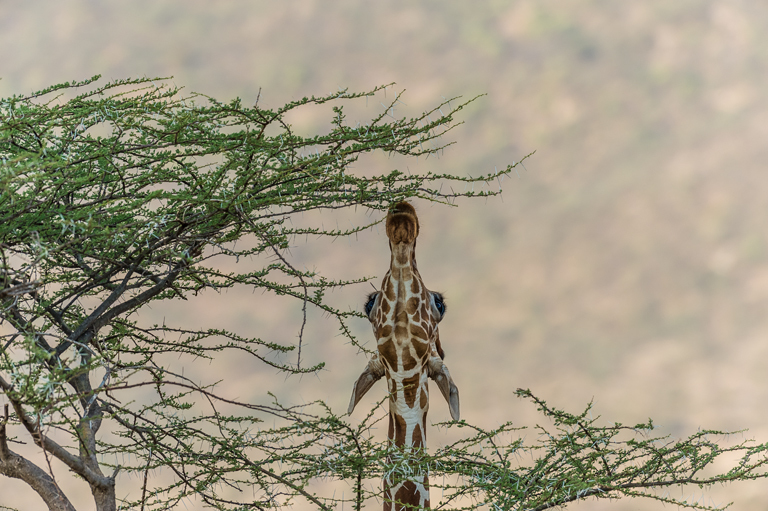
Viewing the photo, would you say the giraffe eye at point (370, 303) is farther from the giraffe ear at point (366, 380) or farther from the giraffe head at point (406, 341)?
the giraffe ear at point (366, 380)

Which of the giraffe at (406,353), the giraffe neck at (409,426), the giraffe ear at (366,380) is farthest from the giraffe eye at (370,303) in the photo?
the giraffe neck at (409,426)

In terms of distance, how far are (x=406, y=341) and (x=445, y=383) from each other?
0.26 metres

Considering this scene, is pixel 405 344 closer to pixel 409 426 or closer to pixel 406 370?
pixel 406 370

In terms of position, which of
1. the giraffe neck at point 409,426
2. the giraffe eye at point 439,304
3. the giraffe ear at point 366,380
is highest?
the giraffe eye at point 439,304

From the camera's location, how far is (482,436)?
3.17 metres

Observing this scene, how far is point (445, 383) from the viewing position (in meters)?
3.32

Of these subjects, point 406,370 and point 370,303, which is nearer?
point 406,370

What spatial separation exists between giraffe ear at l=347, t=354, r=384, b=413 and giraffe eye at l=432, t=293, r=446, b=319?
0.34 metres

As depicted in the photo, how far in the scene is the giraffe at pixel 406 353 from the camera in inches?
128

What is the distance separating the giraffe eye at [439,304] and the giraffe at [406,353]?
30 millimetres

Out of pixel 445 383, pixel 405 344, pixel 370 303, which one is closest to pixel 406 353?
pixel 405 344

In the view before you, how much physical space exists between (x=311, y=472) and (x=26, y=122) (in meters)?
1.73

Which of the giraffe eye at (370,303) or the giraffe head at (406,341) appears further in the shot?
the giraffe eye at (370,303)

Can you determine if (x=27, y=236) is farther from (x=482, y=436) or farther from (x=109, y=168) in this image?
(x=482, y=436)
